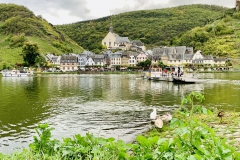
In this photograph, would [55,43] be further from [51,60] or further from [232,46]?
[232,46]

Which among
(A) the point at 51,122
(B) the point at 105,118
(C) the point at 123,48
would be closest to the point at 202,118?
(B) the point at 105,118

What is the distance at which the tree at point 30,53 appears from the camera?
390 ft

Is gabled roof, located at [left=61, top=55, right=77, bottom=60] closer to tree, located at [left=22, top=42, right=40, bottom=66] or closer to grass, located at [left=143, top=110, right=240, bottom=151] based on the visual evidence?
tree, located at [left=22, top=42, right=40, bottom=66]

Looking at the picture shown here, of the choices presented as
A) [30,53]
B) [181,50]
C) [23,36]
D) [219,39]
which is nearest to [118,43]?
[181,50]

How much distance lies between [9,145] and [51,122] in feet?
17.1

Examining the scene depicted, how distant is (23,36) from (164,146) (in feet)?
527

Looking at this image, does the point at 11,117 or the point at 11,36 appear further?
the point at 11,36

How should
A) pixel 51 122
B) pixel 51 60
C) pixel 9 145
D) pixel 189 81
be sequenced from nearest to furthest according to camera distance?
pixel 9 145 < pixel 51 122 < pixel 189 81 < pixel 51 60

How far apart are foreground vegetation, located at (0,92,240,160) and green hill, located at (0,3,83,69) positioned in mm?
128861

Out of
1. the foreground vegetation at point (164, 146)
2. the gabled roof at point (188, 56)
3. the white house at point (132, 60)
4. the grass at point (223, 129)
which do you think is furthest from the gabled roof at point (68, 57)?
the foreground vegetation at point (164, 146)

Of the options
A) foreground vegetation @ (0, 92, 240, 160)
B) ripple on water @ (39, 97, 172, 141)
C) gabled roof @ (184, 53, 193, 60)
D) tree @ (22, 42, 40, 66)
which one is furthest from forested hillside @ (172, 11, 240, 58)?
foreground vegetation @ (0, 92, 240, 160)

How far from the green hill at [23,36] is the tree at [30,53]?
7.57 m

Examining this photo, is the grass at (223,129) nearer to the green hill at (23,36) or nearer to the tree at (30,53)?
the tree at (30,53)

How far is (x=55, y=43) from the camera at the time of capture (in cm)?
16900
